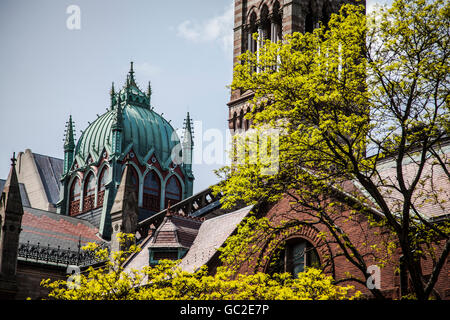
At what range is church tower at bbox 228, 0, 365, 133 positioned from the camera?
51.2m

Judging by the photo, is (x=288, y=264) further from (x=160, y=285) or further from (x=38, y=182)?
(x=38, y=182)

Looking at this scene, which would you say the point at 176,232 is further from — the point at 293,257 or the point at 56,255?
the point at 56,255

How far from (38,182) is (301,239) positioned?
45540 millimetres

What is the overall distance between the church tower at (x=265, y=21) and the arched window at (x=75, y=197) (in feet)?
60.4

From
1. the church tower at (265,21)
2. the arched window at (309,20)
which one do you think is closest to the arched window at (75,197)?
the church tower at (265,21)

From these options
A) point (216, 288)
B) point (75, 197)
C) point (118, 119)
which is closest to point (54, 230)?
point (75, 197)

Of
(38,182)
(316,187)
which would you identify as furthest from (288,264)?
(38,182)

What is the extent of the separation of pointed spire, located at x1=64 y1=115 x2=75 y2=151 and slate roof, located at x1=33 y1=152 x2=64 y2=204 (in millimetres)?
5438

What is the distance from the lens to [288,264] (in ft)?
103

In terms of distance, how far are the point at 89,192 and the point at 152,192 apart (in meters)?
5.13

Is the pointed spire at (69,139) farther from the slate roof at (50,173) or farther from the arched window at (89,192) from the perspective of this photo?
the slate roof at (50,173)
